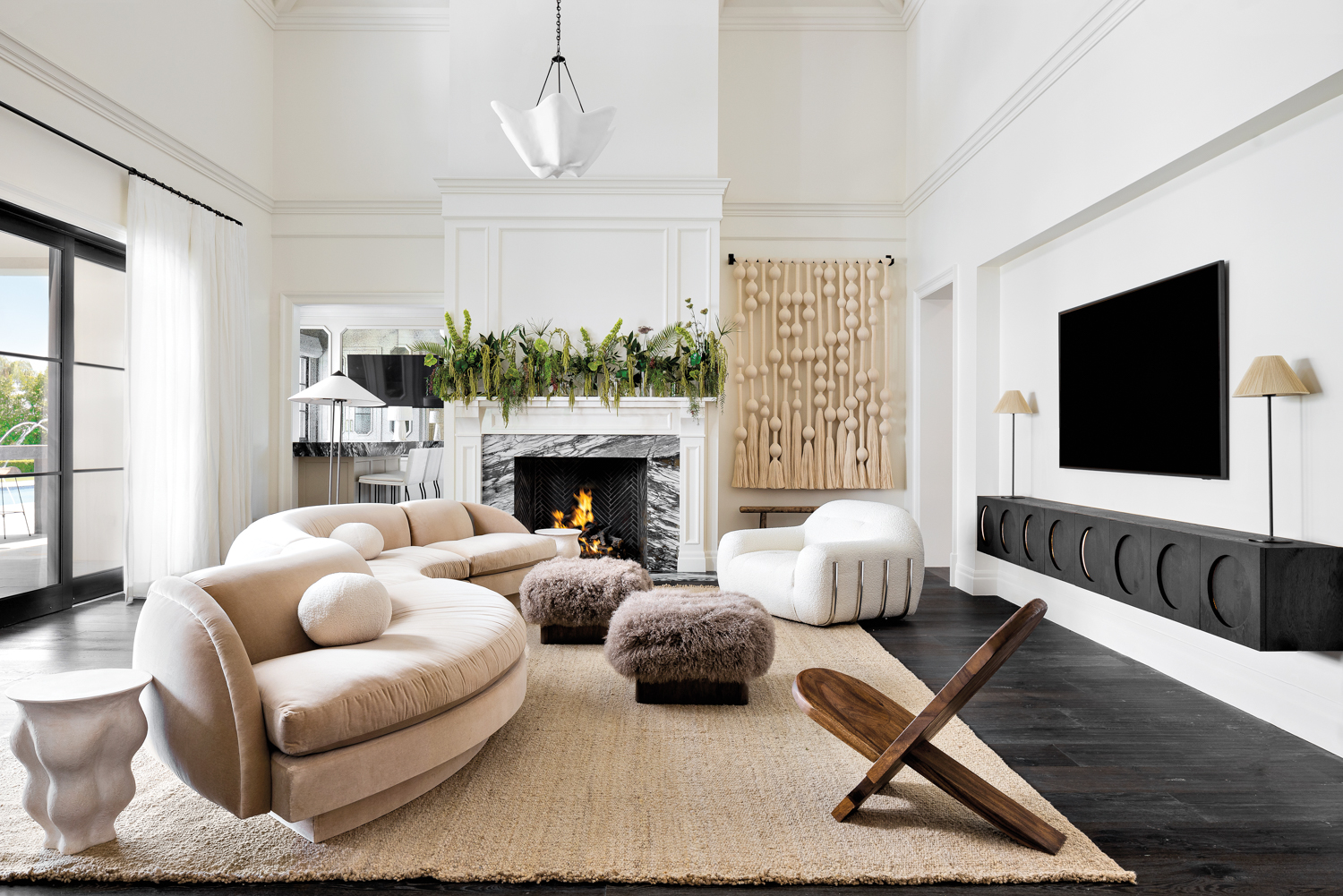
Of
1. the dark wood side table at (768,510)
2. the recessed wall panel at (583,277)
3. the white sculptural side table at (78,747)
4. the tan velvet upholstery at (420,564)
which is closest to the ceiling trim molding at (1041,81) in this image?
the recessed wall panel at (583,277)

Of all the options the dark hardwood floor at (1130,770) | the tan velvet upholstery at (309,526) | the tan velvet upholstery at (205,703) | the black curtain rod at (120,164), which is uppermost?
the black curtain rod at (120,164)

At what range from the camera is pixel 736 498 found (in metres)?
6.43

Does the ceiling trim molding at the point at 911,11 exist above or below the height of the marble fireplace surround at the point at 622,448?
above

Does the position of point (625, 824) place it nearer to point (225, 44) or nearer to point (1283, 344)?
point (1283, 344)

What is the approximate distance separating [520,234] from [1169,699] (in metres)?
4.87

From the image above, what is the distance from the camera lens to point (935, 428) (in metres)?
6.20

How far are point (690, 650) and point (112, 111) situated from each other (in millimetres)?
4465

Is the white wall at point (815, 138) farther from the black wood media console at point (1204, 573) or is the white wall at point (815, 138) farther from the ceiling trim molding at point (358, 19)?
the black wood media console at point (1204, 573)

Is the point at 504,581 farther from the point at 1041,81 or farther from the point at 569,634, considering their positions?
the point at 1041,81

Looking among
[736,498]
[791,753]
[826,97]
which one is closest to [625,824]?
[791,753]

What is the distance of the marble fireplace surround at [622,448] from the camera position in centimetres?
570

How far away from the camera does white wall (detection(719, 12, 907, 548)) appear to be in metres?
6.40

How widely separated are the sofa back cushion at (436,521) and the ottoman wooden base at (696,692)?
6.96ft

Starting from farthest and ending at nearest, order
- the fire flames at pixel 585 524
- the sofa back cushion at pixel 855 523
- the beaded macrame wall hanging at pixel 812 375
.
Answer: the beaded macrame wall hanging at pixel 812 375 → the fire flames at pixel 585 524 → the sofa back cushion at pixel 855 523
